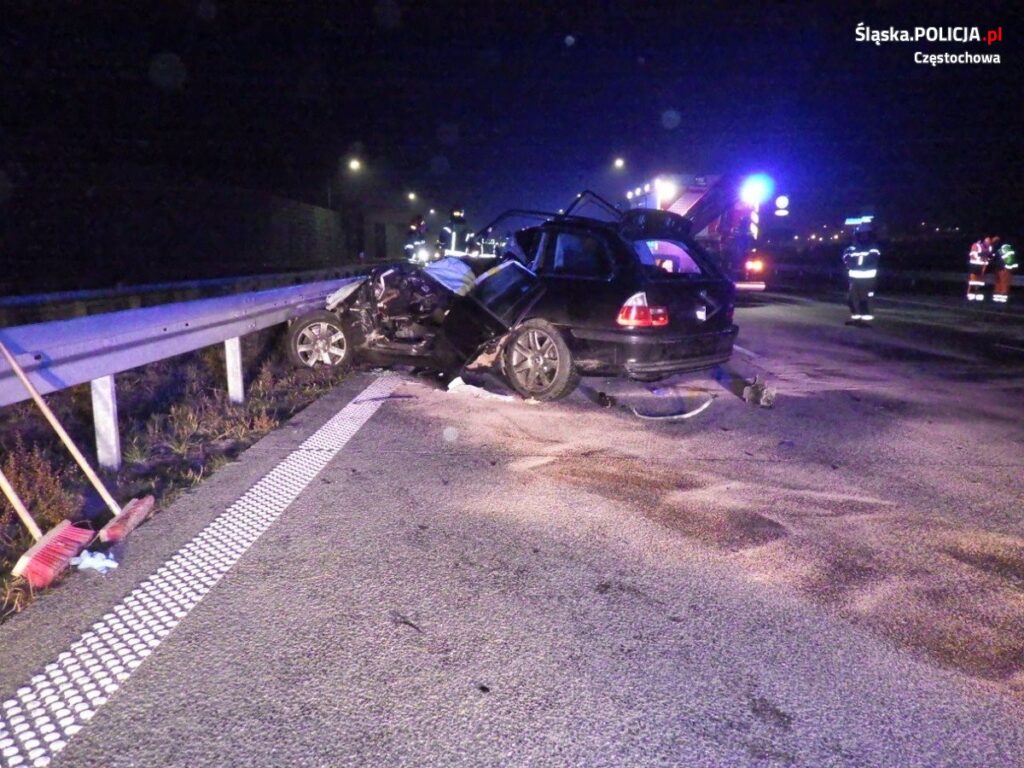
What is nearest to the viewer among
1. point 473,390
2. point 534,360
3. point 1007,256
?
point 534,360

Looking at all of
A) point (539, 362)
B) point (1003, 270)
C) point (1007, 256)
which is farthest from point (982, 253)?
point (539, 362)

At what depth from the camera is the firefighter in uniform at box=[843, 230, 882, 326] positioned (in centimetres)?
1426

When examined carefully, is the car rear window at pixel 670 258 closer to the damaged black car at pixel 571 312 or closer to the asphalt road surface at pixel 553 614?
the damaged black car at pixel 571 312

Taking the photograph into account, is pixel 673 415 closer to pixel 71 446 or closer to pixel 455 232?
pixel 71 446

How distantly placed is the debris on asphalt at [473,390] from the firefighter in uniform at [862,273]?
9141mm

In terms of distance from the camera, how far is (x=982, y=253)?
1898cm

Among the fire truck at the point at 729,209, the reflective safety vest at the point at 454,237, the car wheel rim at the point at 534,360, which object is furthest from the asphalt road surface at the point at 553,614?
the fire truck at the point at 729,209

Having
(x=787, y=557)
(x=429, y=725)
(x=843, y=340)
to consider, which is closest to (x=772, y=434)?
(x=787, y=557)

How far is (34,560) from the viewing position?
3404 mm

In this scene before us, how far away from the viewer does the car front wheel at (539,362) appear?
7.43 metres

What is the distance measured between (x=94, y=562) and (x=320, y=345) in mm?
5456

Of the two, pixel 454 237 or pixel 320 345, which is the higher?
pixel 454 237

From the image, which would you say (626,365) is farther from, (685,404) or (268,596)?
(268,596)

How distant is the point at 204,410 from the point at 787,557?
16.5ft
